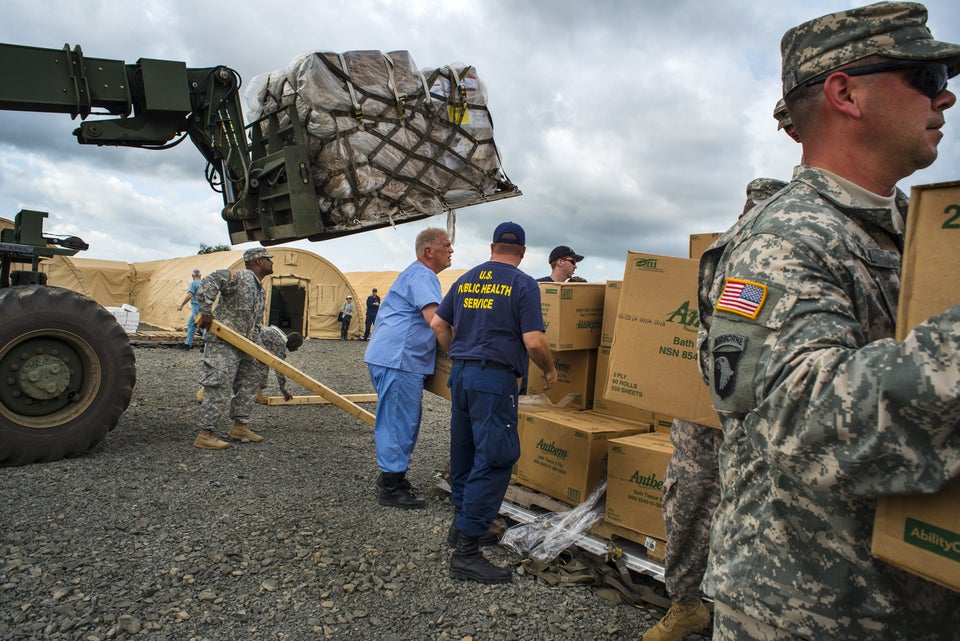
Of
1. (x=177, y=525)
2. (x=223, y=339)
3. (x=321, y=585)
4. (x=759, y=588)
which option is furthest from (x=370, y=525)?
(x=759, y=588)

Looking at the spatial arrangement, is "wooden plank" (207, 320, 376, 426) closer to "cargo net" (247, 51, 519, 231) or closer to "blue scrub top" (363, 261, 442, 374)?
"cargo net" (247, 51, 519, 231)

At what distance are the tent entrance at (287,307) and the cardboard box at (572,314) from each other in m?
18.4

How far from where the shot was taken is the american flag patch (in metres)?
1.05

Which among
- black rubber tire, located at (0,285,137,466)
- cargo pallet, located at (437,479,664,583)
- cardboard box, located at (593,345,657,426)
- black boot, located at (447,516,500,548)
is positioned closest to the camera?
cargo pallet, located at (437,479,664,583)

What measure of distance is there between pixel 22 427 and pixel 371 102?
154 inches

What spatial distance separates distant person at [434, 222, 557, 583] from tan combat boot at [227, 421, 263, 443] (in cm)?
343

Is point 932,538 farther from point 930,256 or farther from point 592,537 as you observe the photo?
point 592,537

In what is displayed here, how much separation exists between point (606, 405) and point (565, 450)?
1.77 feet

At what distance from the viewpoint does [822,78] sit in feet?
3.90

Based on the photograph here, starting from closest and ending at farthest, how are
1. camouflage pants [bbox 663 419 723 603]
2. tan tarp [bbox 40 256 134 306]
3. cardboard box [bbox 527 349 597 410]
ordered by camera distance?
1. camouflage pants [bbox 663 419 723 603]
2. cardboard box [bbox 527 349 597 410]
3. tan tarp [bbox 40 256 134 306]

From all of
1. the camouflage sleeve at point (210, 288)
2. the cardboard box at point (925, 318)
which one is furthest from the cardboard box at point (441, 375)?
the cardboard box at point (925, 318)

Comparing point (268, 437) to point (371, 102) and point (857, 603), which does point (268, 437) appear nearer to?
point (371, 102)

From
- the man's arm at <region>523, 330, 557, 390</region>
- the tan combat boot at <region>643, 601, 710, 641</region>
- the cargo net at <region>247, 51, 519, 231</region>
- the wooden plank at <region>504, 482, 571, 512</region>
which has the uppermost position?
the cargo net at <region>247, 51, 519, 231</region>

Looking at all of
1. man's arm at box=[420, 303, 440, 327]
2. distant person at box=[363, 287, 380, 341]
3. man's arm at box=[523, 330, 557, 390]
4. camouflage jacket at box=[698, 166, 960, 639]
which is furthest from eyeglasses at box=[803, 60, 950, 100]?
distant person at box=[363, 287, 380, 341]
